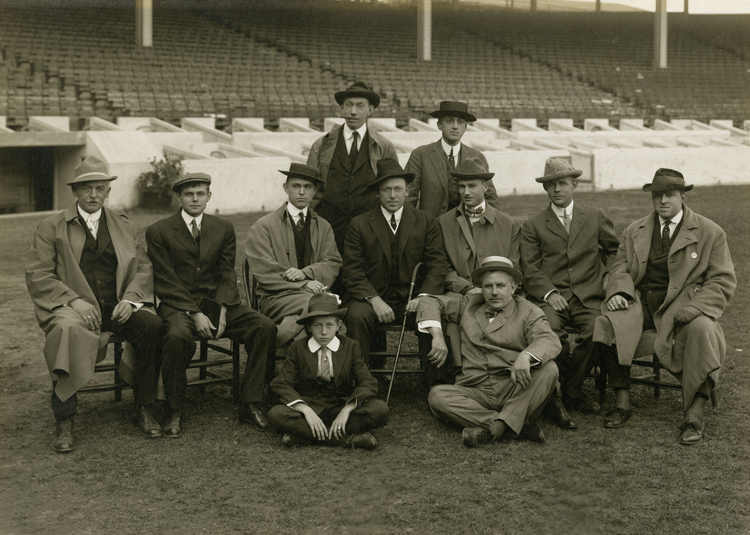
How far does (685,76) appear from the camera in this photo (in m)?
30.9

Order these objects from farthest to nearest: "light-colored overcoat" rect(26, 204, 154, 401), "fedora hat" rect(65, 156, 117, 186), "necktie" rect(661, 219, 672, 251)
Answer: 1. "necktie" rect(661, 219, 672, 251)
2. "fedora hat" rect(65, 156, 117, 186)
3. "light-colored overcoat" rect(26, 204, 154, 401)

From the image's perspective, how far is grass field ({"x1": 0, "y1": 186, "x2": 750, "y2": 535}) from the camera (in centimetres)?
367

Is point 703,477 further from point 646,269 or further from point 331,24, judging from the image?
point 331,24

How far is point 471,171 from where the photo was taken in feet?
18.2

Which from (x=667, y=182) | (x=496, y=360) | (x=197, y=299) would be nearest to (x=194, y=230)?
(x=197, y=299)

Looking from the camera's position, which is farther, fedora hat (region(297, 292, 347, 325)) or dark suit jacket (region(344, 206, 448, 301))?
dark suit jacket (region(344, 206, 448, 301))

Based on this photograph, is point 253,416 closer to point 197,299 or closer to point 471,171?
point 197,299

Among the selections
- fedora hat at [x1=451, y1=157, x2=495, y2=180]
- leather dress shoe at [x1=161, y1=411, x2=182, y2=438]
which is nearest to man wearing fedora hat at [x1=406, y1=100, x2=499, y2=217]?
fedora hat at [x1=451, y1=157, x2=495, y2=180]

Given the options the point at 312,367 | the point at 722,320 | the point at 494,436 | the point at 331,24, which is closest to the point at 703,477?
the point at 494,436

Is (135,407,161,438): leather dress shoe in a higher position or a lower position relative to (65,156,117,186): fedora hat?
lower

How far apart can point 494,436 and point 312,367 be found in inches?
41.6

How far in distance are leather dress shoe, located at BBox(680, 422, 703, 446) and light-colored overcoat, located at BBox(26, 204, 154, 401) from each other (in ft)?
10.2

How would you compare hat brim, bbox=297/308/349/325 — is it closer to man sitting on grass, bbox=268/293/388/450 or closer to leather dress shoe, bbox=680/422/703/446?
man sitting on grass, bbox=268/293/388/450

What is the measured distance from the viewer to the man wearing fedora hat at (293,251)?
5.43 meters
